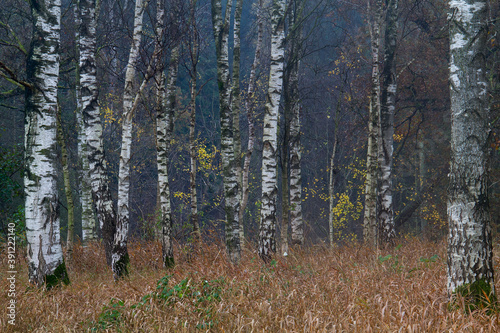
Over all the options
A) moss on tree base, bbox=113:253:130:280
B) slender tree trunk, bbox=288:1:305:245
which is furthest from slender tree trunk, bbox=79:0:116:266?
slender tree trunk, bbox=288:1:305:245

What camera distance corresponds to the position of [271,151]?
7.91 m

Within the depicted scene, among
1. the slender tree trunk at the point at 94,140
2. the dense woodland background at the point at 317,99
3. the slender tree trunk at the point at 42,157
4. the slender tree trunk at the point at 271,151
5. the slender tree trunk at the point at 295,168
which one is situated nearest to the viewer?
the slender tree trunk at the point at 42,157

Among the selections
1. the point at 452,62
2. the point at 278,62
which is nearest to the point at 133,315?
the point at 452,62

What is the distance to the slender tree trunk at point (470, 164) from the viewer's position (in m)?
4.13

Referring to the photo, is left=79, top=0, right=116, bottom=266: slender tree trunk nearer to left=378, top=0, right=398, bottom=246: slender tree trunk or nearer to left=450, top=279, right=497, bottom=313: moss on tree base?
left=450, top=279, right=497, bottom=313: moss on tree base

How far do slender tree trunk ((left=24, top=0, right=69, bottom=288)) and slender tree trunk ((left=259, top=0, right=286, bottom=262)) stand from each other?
12.8 ft

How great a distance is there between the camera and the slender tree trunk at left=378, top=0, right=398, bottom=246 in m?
10.2

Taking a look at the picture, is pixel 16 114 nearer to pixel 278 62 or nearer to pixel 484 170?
pixel 278 62

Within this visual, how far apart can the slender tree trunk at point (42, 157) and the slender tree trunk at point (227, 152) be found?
311 cm

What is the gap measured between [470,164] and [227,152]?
15.5 feet

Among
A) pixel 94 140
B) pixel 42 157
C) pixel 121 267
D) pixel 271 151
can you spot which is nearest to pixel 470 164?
pixel 271 151

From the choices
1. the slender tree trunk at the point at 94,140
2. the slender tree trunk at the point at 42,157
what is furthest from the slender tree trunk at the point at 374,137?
the slender tree trunk at the point at 42,157

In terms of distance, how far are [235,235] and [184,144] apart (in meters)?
16.0

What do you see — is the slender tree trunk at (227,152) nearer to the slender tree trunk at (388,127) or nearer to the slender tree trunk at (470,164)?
the slender tree trunk at (470,164)
